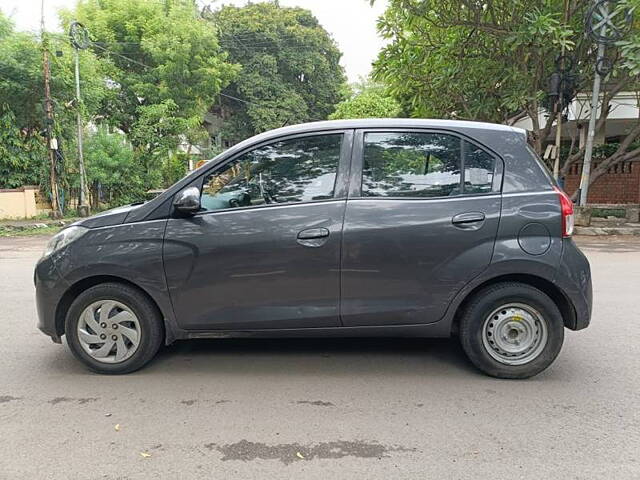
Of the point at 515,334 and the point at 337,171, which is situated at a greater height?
the point at 337,171

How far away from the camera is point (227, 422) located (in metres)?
3.17

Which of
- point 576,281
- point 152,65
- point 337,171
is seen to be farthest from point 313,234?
point 152,65

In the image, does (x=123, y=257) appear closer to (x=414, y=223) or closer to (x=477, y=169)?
(x=414, y=223)

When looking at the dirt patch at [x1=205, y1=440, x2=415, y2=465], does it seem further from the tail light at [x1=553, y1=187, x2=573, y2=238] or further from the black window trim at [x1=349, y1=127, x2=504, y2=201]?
the tail light at [x1=553, y1=187, x2=573, y2=238]

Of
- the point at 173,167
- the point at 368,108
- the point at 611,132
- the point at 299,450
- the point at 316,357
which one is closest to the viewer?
the point at 299,450

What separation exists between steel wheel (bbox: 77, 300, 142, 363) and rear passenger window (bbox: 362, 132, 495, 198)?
1.98 m

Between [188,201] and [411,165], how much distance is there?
5.34 ft

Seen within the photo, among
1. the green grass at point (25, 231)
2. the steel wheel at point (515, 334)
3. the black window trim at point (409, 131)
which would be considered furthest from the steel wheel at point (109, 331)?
the green grass at point (25, 231)

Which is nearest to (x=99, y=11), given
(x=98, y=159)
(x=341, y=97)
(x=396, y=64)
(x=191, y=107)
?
(x=191, y=107)

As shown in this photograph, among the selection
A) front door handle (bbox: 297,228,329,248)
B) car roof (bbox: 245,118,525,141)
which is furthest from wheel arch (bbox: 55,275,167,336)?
car roof (bbox: 245,118,525,141)

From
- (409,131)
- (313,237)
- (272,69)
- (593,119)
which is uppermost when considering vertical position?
(272,69)

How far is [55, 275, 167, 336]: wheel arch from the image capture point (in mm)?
3775

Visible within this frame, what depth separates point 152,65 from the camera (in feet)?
78.3

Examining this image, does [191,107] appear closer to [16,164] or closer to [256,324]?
A: [16,164]
